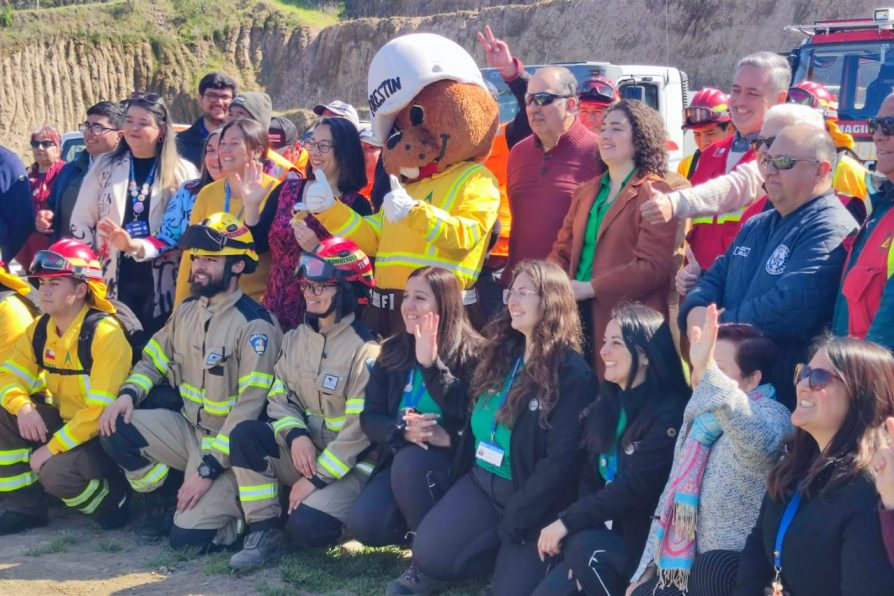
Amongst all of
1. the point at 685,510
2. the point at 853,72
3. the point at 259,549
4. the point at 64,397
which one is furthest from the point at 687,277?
the point at 853,72

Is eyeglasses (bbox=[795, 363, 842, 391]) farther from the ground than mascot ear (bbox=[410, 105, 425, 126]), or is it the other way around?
mascot ear (bbox=[410, 105, 425, 126])

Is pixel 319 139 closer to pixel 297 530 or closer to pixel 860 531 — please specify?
pixel 297 530

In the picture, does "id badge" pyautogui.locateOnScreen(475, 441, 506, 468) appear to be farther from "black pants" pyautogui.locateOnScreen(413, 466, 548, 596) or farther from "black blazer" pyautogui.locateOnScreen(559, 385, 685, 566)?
"black blazer" pyautogui.locateOnScreen(559, 385, 685, 566)

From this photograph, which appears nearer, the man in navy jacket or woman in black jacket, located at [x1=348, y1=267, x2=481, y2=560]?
the man in navy jacket

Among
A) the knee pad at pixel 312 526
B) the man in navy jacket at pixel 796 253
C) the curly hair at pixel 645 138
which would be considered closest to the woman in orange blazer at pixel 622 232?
the curly hair at pixel 645 138

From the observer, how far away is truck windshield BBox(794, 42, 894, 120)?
12852 millimetres

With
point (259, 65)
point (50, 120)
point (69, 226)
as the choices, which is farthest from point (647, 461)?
point (259, 65)

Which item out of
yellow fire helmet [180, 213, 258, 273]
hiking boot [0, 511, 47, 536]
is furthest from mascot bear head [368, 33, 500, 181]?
hiking boot [0, 511, 47, 536]

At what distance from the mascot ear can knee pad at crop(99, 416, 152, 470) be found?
2.32 metres

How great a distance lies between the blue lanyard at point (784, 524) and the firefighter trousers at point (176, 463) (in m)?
3.26

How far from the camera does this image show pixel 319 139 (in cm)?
626

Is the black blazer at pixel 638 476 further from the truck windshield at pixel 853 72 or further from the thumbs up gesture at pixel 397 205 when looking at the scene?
the truck windshield at pixel 853 72

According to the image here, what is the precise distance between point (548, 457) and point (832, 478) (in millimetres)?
1485

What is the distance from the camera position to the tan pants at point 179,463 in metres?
Answer: 5.95
